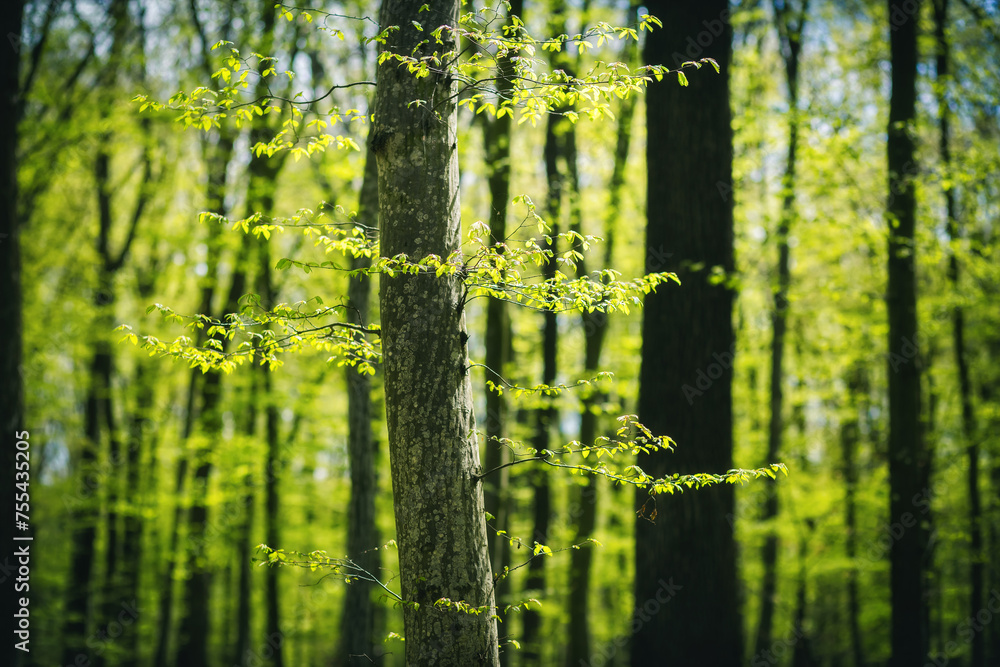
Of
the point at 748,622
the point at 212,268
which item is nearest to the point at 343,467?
the point at 212,268

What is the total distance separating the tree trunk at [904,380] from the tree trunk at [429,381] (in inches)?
247

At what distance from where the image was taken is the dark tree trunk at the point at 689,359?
511 cm

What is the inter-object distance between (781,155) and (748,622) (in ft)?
56.0

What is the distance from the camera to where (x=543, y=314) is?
39.1 ft

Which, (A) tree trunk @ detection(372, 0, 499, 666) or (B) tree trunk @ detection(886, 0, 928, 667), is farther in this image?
(B) tree trunk @ detection(886, 0, 928, 667)

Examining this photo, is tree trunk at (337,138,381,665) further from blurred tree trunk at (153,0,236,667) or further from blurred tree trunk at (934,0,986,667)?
blurred tree trunk at (934,0,986,667)

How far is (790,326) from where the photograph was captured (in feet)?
51.8

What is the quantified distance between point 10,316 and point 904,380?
999 centimetres

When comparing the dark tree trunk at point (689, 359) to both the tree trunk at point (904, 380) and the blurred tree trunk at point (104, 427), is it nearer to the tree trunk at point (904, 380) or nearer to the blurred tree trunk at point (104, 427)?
the tree trunk at point (904, 380)

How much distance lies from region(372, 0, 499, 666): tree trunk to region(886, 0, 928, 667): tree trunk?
6282mm

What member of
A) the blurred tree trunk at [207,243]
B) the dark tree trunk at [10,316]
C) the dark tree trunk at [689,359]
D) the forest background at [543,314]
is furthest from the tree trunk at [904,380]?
the dark tree trunk at [10,316]

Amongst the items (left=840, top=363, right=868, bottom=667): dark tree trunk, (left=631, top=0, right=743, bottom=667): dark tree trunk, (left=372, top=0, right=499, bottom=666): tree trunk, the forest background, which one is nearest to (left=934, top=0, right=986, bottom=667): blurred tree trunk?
the forest background

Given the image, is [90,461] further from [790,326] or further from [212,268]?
[790,326]

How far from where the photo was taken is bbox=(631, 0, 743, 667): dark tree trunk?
201 inches
